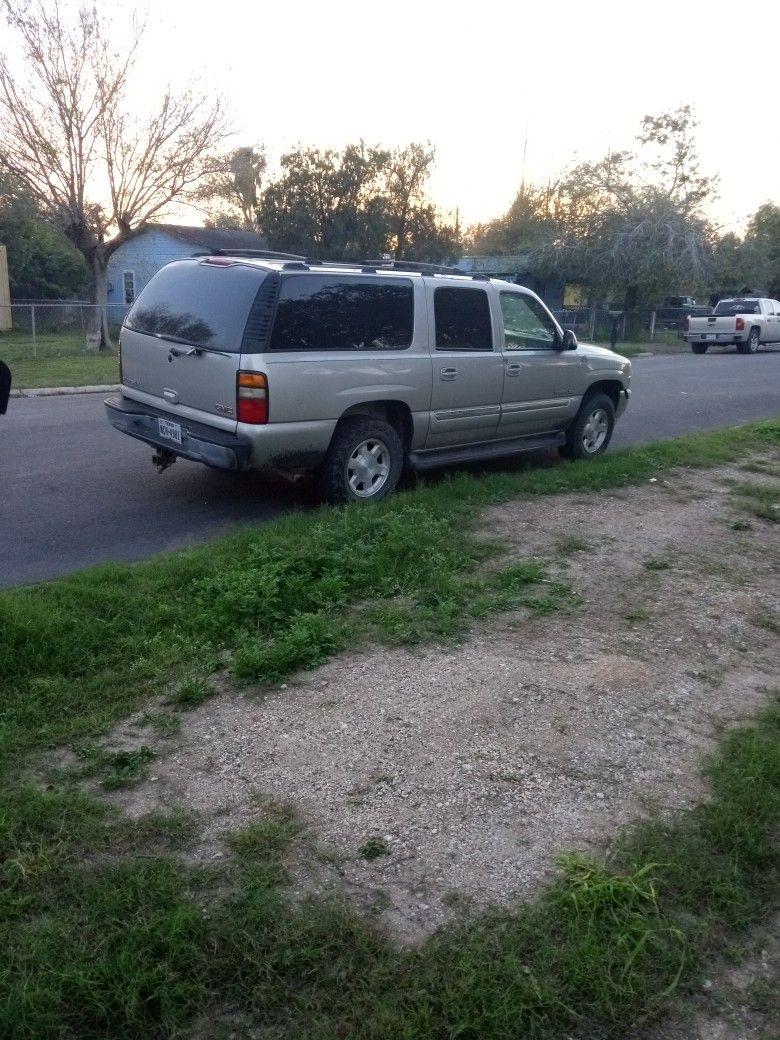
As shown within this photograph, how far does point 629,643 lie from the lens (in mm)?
4984

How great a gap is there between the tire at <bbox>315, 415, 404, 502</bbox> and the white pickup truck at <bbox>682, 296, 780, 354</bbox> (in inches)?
1018

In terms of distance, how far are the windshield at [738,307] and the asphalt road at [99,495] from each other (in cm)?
2010

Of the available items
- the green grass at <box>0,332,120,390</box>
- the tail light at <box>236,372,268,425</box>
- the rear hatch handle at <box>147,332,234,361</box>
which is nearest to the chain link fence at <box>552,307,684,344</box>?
the green grass at <box>0,332,120,390</box>

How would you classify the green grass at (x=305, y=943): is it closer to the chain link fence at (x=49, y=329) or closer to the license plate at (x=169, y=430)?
the license plate at (x=169, y=430)

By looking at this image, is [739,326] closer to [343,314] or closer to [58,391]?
[58,391]

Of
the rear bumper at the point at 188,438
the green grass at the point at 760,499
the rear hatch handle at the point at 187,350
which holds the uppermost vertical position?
the rear hatch handle at the point at 187,350

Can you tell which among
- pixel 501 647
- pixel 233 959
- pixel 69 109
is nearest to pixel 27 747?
pixel 233 959

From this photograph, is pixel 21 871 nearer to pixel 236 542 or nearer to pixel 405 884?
pixel 405 884

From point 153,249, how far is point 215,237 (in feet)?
10.1

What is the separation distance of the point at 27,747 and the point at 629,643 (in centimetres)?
297

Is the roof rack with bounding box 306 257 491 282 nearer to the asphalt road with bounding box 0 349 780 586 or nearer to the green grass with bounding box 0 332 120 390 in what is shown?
the asphalt road with bounding box 0 349 780 586

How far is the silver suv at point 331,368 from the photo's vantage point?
268 inches

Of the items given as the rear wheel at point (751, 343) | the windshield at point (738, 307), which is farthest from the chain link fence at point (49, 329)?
the rear wheel at point (751, 343)

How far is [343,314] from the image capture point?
7.31 metres
